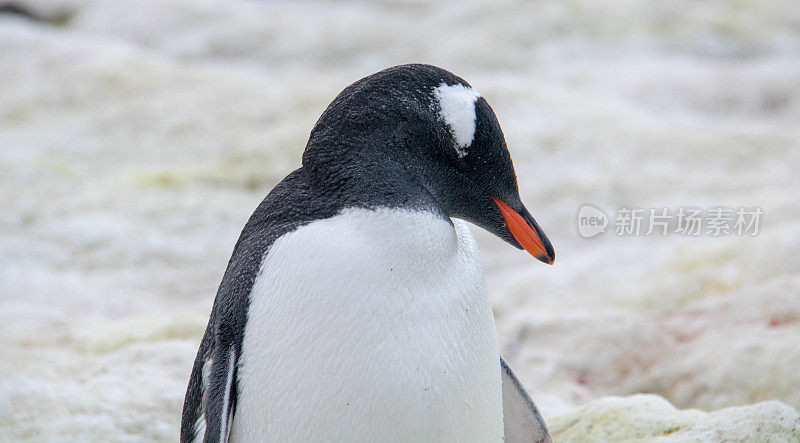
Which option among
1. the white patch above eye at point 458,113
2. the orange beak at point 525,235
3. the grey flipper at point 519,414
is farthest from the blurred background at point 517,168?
the white patch above eye at point 458,113

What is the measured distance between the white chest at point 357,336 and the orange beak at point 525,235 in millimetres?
171

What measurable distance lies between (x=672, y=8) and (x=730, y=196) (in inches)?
196

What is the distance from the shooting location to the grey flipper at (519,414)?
6.80ft

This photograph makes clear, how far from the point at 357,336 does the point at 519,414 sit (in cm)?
71

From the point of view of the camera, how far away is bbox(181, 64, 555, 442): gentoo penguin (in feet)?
5.12

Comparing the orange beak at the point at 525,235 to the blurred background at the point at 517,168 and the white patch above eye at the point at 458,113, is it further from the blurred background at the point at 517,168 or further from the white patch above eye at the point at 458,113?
the blurred background at the point at 517,168

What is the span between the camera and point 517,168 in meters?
6.14

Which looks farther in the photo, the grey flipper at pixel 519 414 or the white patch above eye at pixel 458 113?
the grey flipper at pixel 519 414

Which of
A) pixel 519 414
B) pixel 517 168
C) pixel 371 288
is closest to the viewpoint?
pixel 371 288

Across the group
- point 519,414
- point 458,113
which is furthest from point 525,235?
point 519,414

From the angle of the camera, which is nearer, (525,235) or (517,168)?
(525,235)

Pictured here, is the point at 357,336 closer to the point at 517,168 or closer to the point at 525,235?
the point at 525,235

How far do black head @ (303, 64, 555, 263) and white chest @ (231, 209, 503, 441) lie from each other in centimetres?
7

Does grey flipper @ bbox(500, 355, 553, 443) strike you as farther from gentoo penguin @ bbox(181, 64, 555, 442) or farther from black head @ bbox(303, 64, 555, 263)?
black head @ bbox(303, 64, 555, 263)
